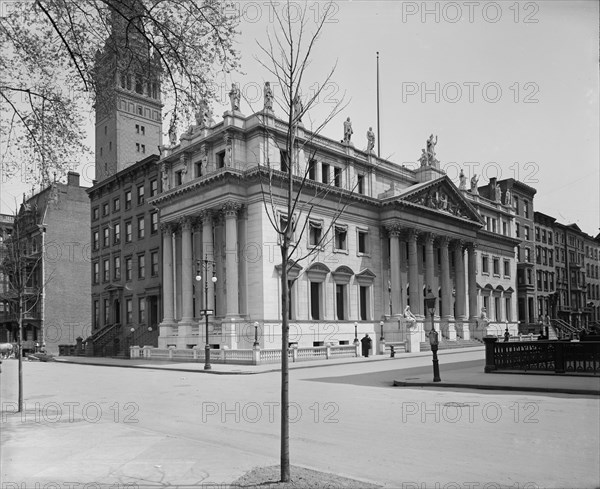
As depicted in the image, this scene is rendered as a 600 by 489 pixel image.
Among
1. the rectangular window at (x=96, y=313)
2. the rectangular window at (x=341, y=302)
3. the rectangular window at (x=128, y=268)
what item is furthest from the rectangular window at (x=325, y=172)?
the rectangular window at (x=96, y=313)

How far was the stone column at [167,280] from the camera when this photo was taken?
45.7m

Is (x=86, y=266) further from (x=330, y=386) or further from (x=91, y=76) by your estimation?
(x=91, y=76)

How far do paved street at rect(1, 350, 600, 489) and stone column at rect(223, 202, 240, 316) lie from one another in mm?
20902

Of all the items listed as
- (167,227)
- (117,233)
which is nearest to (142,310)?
(117,233)

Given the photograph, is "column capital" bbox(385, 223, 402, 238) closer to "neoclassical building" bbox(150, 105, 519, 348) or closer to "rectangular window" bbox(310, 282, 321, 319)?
"neoclassical building" bbox(150, 105, 519, 348)

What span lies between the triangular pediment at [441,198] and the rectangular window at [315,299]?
10560 millimetres

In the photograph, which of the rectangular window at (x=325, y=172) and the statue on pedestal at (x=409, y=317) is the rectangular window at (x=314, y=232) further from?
the statue on pedestal at (x=409, y=317)

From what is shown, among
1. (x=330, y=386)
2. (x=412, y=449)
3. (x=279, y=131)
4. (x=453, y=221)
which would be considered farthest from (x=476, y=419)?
(x=453, y=221)

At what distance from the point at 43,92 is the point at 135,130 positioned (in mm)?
57665

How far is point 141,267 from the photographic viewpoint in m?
52.3

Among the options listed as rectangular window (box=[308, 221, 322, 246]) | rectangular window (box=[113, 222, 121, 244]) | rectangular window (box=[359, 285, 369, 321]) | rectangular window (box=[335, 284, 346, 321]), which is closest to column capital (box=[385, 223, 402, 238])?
rectangular window (box=[359, 285, 369, 321])

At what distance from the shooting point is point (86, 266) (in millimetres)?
66500

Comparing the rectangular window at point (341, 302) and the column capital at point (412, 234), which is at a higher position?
the column capital at point (412, 234)

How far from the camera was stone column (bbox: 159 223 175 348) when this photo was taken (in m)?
45.7
